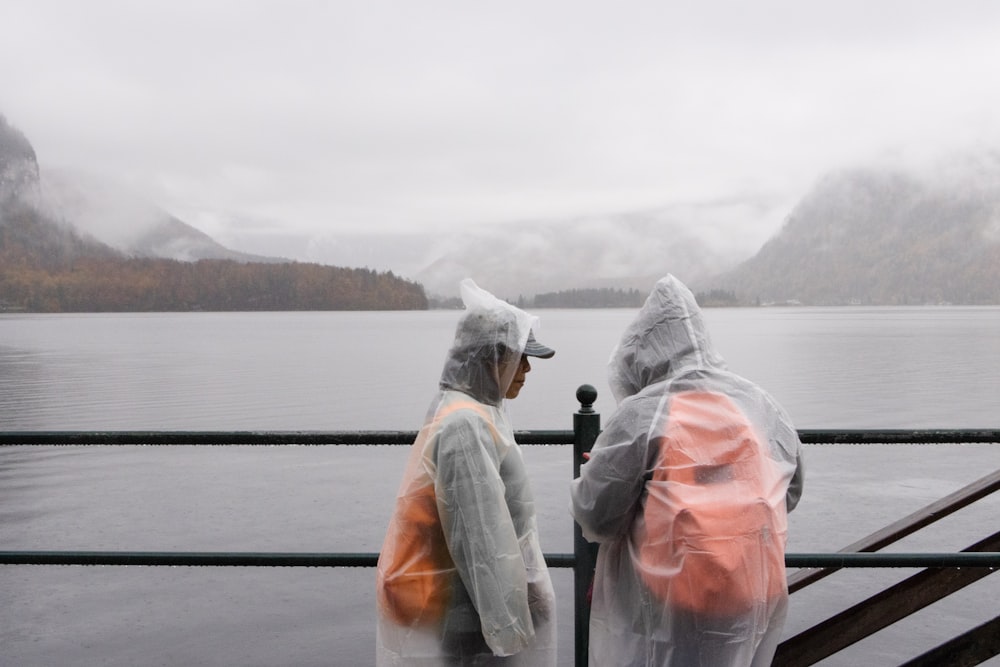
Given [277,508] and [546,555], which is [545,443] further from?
[277,508]

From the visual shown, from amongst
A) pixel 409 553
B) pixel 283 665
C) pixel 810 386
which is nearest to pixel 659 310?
pixel 409 553

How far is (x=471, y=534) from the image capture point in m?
2.52

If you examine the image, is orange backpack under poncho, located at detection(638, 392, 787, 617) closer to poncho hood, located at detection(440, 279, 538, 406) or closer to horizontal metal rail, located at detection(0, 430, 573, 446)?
poncho hood, located at detection(440, 279, 538, 406)

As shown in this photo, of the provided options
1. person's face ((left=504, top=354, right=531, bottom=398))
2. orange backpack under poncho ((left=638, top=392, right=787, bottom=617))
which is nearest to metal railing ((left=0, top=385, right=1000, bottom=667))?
person's face ((left=504, top=354, right=531, bottom=398))

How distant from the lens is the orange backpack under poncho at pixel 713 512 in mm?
2379

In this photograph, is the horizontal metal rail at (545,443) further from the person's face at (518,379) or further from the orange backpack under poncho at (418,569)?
the orange backpack under poncho at (418,569)

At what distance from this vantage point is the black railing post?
10.5 ft

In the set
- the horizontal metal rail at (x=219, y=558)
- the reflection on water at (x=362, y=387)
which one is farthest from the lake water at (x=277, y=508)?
the horizontal metal rail at (x=219, y=558)

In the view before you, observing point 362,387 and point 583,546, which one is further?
point 362,387

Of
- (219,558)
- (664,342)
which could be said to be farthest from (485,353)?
(219,558)

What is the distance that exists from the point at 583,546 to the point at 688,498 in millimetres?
948

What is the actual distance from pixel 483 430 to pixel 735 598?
77 centimetres

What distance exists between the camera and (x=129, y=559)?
3.40m

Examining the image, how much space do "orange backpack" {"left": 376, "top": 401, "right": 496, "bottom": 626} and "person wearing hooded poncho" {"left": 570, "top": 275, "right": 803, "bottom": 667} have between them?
1.27ft
